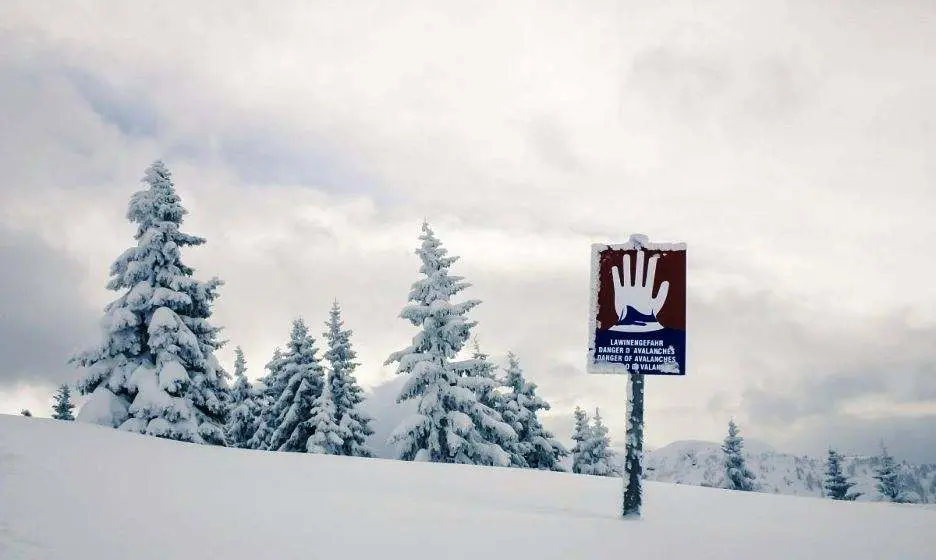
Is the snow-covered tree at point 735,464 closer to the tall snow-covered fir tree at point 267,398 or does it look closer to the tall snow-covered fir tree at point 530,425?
the tall snow-covered fir tree at point 530,425

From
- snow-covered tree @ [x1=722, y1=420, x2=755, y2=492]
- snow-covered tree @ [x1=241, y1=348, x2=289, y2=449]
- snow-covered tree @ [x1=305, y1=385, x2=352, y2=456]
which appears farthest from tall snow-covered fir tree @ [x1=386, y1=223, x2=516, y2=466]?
snow-covered tree @ [x1=722, y1=420, x2=755, y2=492]

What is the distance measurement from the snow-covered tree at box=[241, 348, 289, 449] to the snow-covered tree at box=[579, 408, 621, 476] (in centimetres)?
2027

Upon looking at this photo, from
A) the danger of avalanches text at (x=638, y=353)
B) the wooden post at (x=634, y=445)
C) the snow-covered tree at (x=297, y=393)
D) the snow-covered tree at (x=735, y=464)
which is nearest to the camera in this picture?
the wooden post at (x=634, y=445)

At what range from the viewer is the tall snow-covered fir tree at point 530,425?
121 ft

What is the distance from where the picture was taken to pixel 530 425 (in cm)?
3766

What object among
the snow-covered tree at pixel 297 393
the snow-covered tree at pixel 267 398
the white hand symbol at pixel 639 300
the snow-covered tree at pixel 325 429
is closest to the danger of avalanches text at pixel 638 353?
the white hand symbol at pixel 639 300

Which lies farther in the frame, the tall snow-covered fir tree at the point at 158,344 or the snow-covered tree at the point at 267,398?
the snow-covered tree at the point at 267,398

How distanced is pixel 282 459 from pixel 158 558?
692 cm

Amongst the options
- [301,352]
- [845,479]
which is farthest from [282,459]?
[845,479]

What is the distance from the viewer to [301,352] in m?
38.6

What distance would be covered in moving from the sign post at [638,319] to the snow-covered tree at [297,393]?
2804cm

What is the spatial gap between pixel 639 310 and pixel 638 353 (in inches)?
27.0

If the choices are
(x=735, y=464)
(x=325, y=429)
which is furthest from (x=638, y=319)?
(x=735, y=464)

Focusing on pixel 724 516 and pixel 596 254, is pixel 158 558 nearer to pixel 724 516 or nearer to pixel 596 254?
pixel 596 254
